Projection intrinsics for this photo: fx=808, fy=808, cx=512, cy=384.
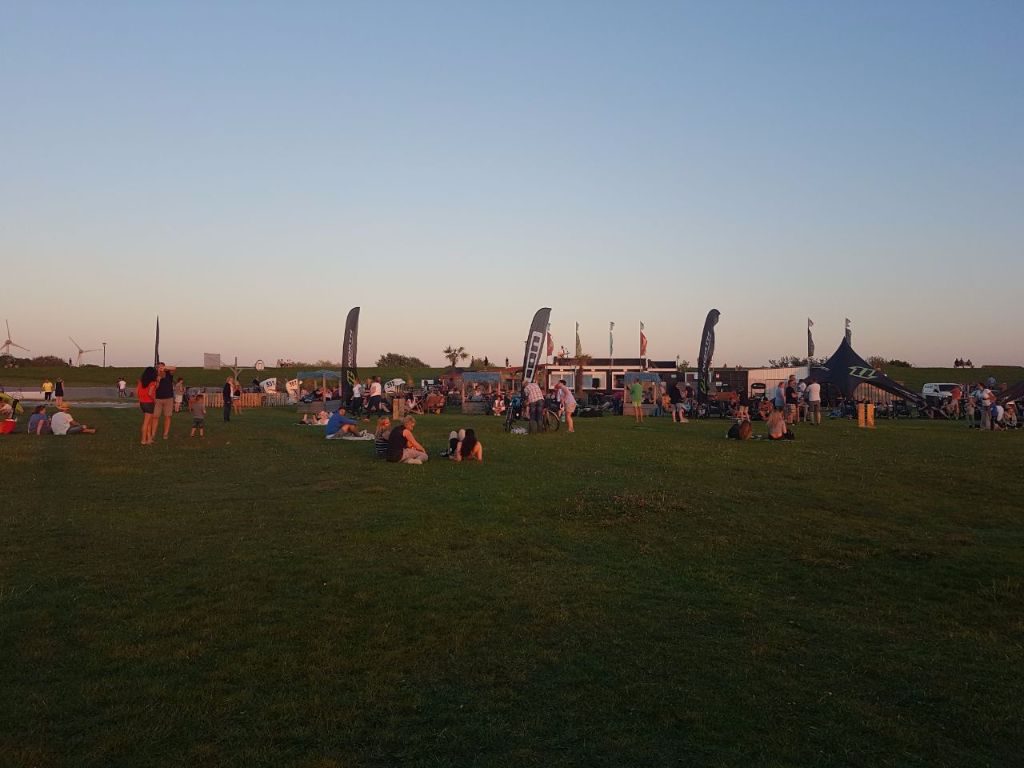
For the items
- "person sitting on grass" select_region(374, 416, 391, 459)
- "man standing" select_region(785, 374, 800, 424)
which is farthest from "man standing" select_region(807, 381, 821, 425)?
"person sitting on grass" select_region(374, 416, 391, 459)

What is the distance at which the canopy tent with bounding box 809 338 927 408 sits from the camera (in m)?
33.2

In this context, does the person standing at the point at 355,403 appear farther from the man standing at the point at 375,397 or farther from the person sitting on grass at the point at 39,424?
the person sitting on grass at the point at 39,424

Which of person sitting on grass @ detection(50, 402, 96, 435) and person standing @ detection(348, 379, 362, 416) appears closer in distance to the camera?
person sitting on grass @ detection(50, 402, 96, 435)

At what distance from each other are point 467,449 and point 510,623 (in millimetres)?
9109

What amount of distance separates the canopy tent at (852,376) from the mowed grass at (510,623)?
2329 cm

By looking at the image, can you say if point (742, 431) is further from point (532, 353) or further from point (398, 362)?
point (398, 362)

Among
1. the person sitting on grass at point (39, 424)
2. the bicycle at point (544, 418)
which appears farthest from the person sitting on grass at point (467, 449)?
the person sitting on grass at point (39, 424)

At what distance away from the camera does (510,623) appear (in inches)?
218

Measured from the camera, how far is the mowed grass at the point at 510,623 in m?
3.84

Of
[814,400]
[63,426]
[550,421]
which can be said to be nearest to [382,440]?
[550,421]

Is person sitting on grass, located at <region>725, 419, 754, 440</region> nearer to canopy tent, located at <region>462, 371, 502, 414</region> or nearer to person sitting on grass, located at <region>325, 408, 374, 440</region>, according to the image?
person sitting on grass, located at <region>325, 408, 374, 440</region>

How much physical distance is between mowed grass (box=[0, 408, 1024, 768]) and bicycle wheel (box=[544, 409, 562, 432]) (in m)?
9.99

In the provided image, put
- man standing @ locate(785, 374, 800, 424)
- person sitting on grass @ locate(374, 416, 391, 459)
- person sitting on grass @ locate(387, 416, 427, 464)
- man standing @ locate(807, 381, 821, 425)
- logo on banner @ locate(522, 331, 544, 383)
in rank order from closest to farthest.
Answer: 1. person sitting on grass @ locate(387, 416, 427, 464)
2. person sitting on grass @ locate(374, 416, 391, 459)
3. man standing @ locate(785, 374, 800, 424)
4. logo on banner @ locate(522, 331, 544, 383)
5. man standing @ locate(807, 381, 821, 425)

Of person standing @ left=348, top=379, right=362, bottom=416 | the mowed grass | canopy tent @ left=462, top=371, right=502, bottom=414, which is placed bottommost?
the mowed grass
